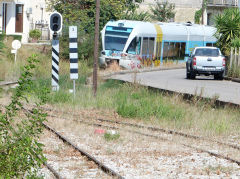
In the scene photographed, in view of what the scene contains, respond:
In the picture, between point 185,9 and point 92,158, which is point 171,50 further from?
point 92,158

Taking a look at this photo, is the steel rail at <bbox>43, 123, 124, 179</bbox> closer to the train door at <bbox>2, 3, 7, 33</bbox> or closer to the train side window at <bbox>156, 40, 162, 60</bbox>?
the train side window at <bbox>156, 40, 162, 60</bbox>

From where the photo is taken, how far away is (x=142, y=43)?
1470 inches

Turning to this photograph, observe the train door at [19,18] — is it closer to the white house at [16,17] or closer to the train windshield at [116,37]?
the white house at [16,17]

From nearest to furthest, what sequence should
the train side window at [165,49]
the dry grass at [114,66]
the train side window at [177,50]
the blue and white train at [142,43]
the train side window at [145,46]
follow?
the dry grass at [114,66]
the blue and white train at [142,43]
the train side window at [145,46]
the train side window at [165,49]
the train side window at [177,50]

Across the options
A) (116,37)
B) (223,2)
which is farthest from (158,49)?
(223,2)

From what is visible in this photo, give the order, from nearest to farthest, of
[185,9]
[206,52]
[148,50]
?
[206,52] → [148,50] → [185,9]

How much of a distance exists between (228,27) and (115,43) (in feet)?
20.8

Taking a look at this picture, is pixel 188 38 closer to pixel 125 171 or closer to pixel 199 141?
pixel 199 141

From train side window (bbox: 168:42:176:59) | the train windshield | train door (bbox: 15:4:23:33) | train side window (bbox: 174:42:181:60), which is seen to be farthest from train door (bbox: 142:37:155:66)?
train door (bbox: 15:4:23:33)

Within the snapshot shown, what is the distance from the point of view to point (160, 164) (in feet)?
34.5

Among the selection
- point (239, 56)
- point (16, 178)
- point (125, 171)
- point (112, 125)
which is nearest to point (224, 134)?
point (112, 125)

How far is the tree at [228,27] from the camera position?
116ft

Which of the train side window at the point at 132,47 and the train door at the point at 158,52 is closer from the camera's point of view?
the train side window at the point at 132,47

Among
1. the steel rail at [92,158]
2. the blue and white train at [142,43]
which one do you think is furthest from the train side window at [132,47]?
the steel rail at [92,158]
